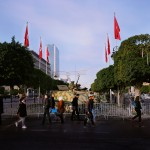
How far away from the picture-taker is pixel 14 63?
28297 mm

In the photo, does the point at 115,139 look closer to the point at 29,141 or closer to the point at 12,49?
the point at 29,141

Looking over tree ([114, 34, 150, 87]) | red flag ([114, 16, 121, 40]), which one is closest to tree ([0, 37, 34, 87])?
tree ([114, 34, 150, 87])

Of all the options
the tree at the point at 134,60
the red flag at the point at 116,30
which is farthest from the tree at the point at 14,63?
the red flag at the point at 116,30

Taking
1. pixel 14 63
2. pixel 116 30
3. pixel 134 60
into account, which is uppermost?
pixel 116 30

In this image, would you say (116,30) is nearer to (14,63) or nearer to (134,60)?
(134,60)

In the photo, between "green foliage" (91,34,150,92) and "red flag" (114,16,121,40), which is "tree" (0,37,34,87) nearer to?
"green foliage" (91,34,150,92)

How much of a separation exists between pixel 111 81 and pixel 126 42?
65.4ft

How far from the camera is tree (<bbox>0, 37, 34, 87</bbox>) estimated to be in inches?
1098

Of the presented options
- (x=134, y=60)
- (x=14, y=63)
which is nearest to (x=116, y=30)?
(x=134, y=60)

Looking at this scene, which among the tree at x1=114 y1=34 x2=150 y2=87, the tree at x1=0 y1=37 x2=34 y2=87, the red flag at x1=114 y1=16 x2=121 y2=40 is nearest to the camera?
the tree at x1=0 y1=37 x2=34 y2=87

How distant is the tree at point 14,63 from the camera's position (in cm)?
2789

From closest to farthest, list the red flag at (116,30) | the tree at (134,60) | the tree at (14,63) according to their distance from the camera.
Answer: the tree at (14,63)
the tree at (134,60)
the red flag at (116,30)

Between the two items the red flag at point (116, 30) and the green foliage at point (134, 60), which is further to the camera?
the red flag at point (116, 30)

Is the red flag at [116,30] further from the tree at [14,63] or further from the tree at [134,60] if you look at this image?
the tree at [14,63]
